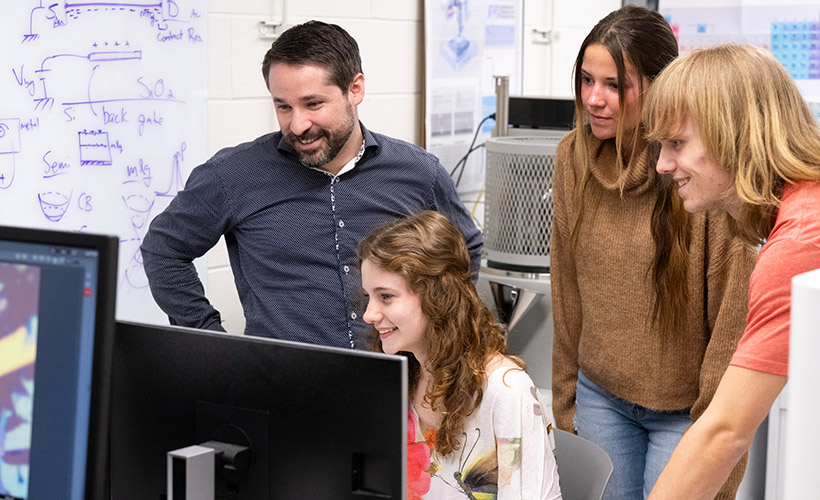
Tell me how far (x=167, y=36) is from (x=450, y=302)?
109 cm

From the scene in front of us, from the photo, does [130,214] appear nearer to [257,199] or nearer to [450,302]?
[257,199]

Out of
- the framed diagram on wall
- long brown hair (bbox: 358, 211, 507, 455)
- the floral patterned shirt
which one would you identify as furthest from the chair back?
the framed diagram on wall

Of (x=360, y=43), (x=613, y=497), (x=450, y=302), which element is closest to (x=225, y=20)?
(x=360, y=43)

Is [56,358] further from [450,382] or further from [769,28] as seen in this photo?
[769,28]

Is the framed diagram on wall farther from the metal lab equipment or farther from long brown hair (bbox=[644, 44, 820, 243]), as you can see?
long brown hair (bbox=[644, 44, 820, 243])

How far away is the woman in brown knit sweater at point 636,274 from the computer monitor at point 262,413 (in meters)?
0.86

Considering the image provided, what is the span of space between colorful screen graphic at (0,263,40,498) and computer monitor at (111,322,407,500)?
105mm

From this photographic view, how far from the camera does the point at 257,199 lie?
6.24 ft

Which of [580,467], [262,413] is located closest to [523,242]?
[580,467]

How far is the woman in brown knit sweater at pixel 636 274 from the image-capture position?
5.45 ft

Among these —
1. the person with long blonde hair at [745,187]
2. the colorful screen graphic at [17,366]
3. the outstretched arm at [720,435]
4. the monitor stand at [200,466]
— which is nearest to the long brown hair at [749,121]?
the person with long blonde hair at [745,187]

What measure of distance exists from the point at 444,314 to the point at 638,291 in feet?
1.32

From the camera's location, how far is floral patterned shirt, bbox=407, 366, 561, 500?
1.47 meters

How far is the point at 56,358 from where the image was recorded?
0.99m
